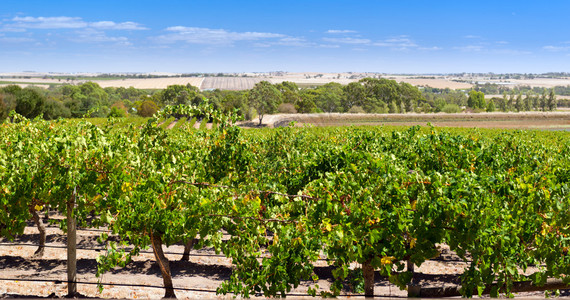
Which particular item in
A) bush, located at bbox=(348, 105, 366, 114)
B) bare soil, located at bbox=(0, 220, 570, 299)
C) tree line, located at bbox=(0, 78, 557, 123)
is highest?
tree line, located at bbox=(0, 78, 557, 123)

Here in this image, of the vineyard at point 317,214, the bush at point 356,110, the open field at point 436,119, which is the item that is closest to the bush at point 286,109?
the open field at point 436,119

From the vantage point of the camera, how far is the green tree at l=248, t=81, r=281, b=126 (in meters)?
92.2

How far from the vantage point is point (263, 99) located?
93.1 m

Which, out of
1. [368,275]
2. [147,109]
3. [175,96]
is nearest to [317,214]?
[368,275]

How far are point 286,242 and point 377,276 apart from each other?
21.7 feet

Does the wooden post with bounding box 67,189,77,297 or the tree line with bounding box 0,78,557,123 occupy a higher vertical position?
the tree line with bounding box 0,78,557,123

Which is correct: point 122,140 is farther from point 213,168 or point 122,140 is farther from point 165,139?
point 213,168

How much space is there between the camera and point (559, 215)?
599 cm

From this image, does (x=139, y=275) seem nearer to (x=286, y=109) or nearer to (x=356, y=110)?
(x=286, y=109)

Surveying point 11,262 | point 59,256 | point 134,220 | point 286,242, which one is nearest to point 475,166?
point 286,242

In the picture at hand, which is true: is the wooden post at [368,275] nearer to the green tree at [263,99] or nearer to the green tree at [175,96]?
the green tree at [263,99]

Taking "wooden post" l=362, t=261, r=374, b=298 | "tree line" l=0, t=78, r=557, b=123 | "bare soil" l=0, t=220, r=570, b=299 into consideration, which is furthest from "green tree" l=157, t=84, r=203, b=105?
"wooden post" l=362, t=261, r=374, b=298

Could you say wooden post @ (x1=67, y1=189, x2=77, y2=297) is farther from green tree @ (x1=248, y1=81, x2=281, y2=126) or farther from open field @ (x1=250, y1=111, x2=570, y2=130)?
green tree @ (x1=248, y1=81, x2=281, y2=126)

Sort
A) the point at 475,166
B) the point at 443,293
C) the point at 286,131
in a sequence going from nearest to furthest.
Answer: the point at 443,293 → the point at 475,166 → the point at 286,131
